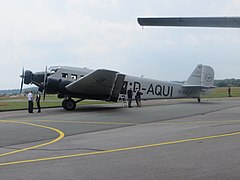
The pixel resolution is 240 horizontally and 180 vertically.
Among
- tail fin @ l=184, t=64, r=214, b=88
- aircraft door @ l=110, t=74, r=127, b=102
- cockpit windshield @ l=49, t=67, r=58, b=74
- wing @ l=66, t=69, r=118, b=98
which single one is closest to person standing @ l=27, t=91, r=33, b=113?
cockpit windshield @ l=49, t=67, r=58, b=74

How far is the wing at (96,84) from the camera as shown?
2003 centimetres

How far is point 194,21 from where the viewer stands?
440 inches

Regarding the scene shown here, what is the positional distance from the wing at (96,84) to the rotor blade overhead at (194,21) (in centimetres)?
850

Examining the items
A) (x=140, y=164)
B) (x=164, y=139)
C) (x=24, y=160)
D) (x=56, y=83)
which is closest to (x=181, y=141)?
(x=164, y=139)

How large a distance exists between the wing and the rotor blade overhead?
27.9 ft

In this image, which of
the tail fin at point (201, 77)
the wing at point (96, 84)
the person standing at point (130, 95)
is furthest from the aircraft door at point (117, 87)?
the tail fin at point (201, 77)

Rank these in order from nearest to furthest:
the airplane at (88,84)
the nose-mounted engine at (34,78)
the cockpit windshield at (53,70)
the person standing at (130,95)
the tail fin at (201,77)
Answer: the airplane at (88,84), the cockpit windshield at (53,70), the nose-mounted engine at (34,78), the person standing at (130,95), the tail fin at (201,77)

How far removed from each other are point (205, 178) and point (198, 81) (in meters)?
26.4

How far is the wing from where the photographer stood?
2003cm

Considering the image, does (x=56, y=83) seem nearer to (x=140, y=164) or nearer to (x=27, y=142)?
(x=27, y=142)

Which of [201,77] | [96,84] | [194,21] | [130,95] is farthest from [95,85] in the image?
[201,77]

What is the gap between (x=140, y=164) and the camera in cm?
639

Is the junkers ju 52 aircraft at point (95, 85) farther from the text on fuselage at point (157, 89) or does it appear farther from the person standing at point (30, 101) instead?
the person standing at point (30, 101)

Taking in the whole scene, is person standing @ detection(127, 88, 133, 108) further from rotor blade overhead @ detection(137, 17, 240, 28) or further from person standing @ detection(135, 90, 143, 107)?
rotor blade overhead @ detection(137, 17, 240, 28)
